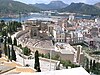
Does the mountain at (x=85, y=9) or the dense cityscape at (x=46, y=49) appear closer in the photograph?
the dense cityscape at (x=46, y=49)

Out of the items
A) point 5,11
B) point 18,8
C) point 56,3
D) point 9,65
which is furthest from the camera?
point 56,3

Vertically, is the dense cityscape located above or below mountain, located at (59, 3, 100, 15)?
below

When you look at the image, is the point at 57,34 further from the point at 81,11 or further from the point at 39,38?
the point at 81,11

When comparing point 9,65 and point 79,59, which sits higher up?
point 9,65

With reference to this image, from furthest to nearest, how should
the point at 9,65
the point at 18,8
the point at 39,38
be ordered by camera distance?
1. the point at 18,8
2. the point at 39,38
3. the point at 9,65

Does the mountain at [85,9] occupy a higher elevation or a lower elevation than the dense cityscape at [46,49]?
higher

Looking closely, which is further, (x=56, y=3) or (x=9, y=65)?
(x=56, y=3)

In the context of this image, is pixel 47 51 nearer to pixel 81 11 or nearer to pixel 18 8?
pixel 18 8

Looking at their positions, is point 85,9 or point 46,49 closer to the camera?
point 46,49

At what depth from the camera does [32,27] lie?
1862 cm

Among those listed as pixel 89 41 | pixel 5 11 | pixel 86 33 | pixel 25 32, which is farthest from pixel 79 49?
pixel 5 11

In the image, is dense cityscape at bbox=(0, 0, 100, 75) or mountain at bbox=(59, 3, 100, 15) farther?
mountain at bbox=(59, 3, 100, 15)

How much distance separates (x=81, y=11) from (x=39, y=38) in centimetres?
5563

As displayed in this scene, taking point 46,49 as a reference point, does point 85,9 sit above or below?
above
